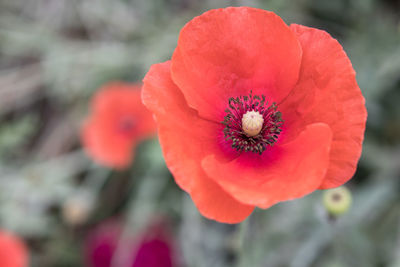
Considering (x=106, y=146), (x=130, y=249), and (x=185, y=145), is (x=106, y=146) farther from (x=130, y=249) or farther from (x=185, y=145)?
(x=185, y=145)

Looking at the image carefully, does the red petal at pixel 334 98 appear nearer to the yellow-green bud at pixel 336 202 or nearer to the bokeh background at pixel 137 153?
the yellow-green bud at pixel 336 202

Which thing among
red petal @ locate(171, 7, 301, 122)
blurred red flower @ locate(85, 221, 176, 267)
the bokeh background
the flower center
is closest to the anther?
the flower center

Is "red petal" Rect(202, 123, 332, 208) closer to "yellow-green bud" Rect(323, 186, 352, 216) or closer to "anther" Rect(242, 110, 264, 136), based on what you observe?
"anther" Rect(242, 110, 264, 136)

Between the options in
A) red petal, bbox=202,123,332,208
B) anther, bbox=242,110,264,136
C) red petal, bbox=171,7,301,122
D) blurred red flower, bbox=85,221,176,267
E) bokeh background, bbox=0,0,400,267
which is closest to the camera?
red petal, bbox=202,123,332,208

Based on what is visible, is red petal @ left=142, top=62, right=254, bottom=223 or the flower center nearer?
red petal @ left=142, top=62, right=254, bottom=223

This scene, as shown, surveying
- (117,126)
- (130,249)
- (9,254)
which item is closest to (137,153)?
(117,126)

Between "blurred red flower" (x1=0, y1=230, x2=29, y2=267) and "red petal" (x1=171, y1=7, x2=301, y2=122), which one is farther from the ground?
"red petal" (x1=171, y1=7, x2=301, y2=122)
